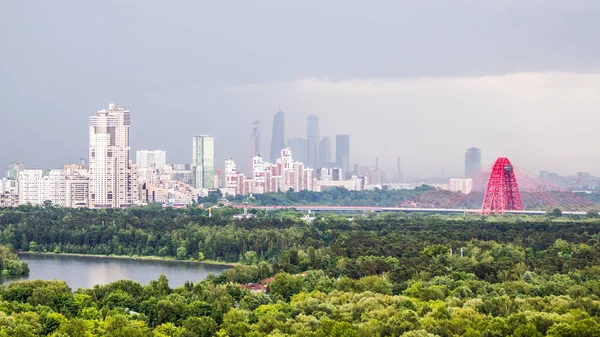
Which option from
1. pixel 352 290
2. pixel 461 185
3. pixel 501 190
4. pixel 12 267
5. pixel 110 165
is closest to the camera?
pixel 352 290

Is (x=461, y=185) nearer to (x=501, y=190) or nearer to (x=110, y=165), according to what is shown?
(x=110, y=165)

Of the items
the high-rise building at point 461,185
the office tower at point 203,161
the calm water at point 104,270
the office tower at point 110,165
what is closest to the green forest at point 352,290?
the calm water at point 104,270

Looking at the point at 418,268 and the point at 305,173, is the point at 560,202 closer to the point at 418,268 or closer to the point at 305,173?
the point at 418,268

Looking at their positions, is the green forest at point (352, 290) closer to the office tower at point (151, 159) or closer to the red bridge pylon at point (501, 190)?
the red bridge pylon at point (501, 190)

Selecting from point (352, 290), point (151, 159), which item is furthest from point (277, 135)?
point (352, 290)

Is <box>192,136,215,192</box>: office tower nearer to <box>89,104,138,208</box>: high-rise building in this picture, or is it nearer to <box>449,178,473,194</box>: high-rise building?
<box>449,178,473,194</box>: high-rise building

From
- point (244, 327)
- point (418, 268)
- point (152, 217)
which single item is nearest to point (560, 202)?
point (152, 217)
